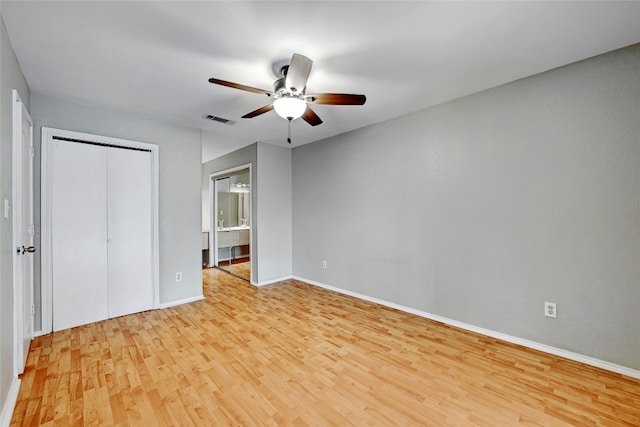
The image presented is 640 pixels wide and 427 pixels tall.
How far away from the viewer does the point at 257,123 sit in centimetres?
369

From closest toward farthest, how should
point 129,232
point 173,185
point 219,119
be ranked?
point 129,232 < point 219,119 < point 173,185

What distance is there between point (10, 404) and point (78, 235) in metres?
1.75

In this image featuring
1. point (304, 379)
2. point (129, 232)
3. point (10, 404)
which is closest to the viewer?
point (10, 404)

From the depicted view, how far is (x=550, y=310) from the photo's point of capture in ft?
7.80

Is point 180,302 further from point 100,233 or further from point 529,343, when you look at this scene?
point 529,343

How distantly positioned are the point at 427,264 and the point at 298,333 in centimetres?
164

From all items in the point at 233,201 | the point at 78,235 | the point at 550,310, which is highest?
the point at 233,201

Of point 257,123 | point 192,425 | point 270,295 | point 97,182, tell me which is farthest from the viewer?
point 270,295

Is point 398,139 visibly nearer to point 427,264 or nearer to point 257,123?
point 427,264

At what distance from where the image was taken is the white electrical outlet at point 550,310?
2.35 metres

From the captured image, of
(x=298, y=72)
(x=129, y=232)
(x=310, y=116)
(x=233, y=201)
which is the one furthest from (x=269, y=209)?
(x=298, y=72)

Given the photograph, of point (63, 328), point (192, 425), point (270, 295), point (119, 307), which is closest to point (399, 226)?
point (270, 295)

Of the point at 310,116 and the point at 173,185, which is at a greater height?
the point at 310,116

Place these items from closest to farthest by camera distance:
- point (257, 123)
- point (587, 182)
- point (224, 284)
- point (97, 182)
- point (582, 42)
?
point (582, 42) → point (587, 182) → point (97, 182) → point (257, 123) → point (224, 284)
